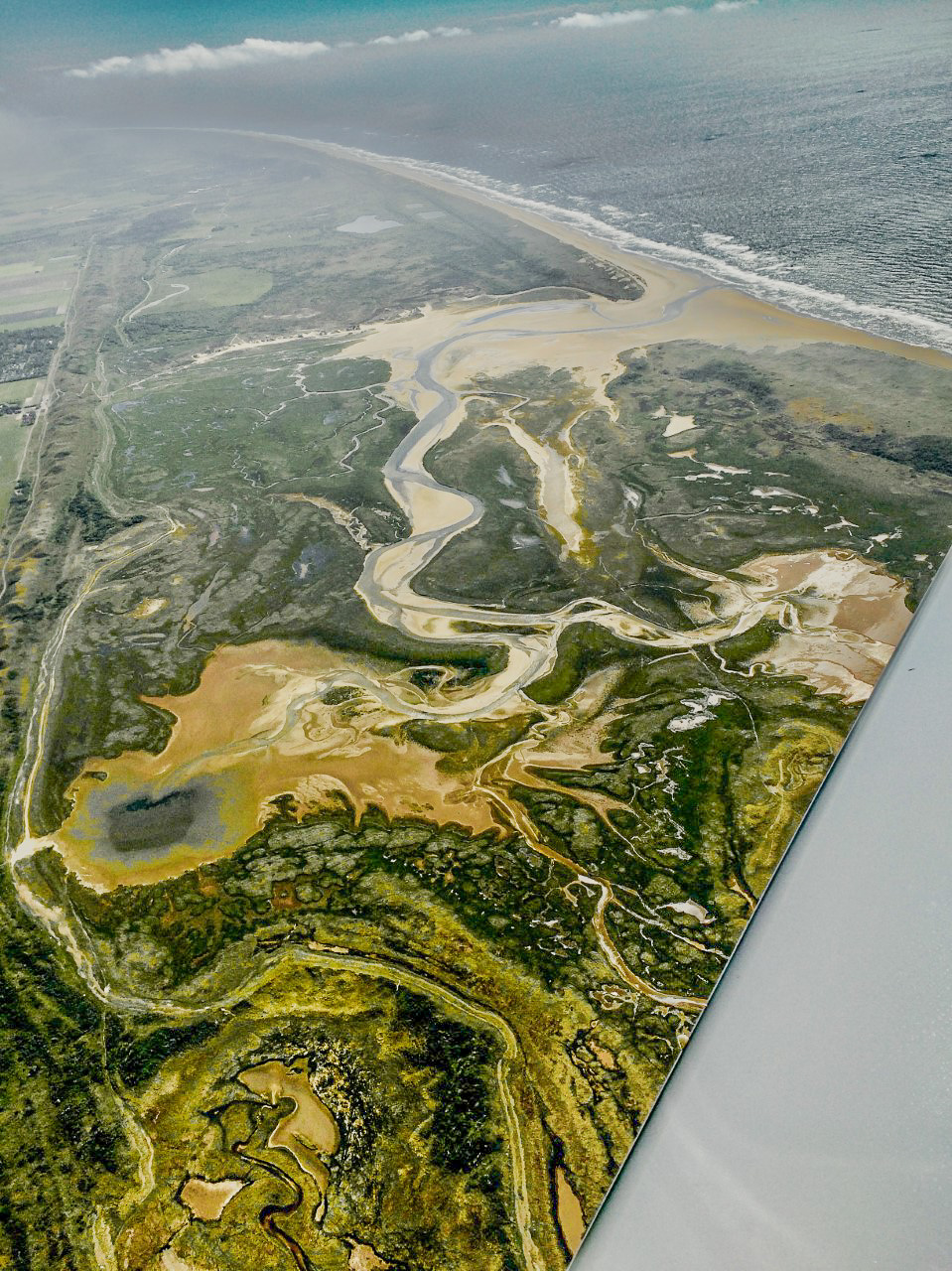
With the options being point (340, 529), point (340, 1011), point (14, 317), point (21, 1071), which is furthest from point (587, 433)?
point (14, 317)

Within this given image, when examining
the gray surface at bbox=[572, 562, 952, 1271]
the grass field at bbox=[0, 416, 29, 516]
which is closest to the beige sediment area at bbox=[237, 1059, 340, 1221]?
the gray surface at bbox=[572, 562, 952, 1271]

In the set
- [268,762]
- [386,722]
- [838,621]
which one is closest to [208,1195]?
[268,762]

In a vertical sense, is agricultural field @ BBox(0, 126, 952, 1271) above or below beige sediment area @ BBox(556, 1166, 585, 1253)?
above

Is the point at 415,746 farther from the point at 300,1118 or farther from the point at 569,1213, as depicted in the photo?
the point at 569,1213

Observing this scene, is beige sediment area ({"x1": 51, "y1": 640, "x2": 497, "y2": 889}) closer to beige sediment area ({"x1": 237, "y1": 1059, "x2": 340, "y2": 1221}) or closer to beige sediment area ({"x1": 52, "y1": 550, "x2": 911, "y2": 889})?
beige sediment area ({"x1": 52, "y1": 550, "x2": 911, "y2": 889})

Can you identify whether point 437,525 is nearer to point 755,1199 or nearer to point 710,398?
point 710,398

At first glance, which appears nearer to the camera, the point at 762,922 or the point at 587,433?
the point at 762,922
